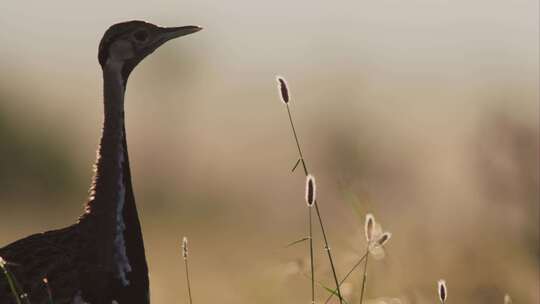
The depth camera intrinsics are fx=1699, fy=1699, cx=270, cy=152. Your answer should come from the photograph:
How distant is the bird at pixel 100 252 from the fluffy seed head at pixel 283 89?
0.74 meters

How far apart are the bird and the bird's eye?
40cm

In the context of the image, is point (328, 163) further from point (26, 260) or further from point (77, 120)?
point (26, 260)

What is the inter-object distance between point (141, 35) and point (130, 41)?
12 cm

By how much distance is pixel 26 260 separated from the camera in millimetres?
6293

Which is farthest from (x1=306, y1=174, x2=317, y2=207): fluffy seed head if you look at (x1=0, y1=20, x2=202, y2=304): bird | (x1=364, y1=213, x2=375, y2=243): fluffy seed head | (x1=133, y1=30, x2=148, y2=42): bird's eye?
(x1=133, y1=30, x2=148, y2=42): bird's eye

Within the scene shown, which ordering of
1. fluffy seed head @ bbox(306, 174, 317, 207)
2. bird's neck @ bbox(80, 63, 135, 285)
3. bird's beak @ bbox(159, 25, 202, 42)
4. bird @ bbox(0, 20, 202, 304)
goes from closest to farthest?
fluffy seed head @ bbox(306, 174, 317, 207)
bird @ bbox(0, 20, 202, 304)
bird's neck @ bbox(80, 63, 135, 285)
bird's beak @ bbox(159, 25, 202, 42)

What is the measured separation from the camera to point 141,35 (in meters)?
6.99

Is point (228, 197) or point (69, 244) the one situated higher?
point (69, 244)

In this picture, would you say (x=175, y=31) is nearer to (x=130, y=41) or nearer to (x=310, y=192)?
(x=130, y=41)

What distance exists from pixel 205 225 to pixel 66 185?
1.40m

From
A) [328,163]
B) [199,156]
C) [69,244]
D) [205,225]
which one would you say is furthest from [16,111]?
[69,244]

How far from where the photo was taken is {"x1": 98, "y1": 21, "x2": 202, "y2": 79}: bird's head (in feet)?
22.2

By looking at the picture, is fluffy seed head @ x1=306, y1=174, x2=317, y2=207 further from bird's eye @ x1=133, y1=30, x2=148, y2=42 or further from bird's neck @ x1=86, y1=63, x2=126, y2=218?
bird's eye @ x1=133, y1=30, x2=148, y2=42

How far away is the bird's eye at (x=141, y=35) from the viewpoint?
22.8 feet
